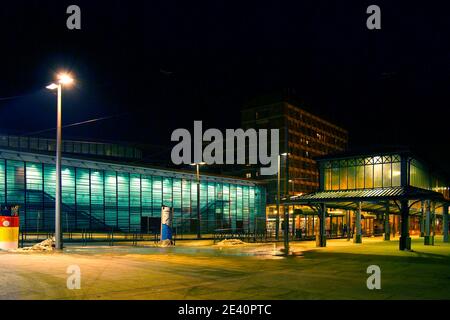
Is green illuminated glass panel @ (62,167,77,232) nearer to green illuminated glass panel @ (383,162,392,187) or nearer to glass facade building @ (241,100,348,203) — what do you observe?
green illuminated glass panel @ (383,162,392,187)

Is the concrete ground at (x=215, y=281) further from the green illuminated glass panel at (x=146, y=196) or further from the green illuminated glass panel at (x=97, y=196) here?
the green illuminated glass panel at (x=146, y=196)

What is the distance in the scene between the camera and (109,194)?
52.6 meters

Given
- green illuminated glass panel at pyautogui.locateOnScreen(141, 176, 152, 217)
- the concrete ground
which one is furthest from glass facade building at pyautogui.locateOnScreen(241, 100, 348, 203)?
the concrete ground

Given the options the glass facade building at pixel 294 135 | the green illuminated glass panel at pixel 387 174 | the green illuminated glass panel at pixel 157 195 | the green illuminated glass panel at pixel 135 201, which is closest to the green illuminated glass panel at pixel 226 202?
the green illuminated glass panel at pixel 157 195

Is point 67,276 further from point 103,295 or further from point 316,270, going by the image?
point 316,270

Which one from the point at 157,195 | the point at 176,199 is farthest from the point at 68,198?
the point at 176,199

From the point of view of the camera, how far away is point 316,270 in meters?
17.1

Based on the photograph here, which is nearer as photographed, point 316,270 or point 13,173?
point 316,270

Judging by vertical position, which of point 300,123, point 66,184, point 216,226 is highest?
point 300,123

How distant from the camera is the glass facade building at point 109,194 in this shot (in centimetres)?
4447

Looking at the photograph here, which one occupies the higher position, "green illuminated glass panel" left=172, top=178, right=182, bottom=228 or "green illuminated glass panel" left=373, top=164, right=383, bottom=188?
"green illuminated glass panel" left=373, top=164, right=383, bottom=188

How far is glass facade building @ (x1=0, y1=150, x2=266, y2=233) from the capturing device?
4447 cm
